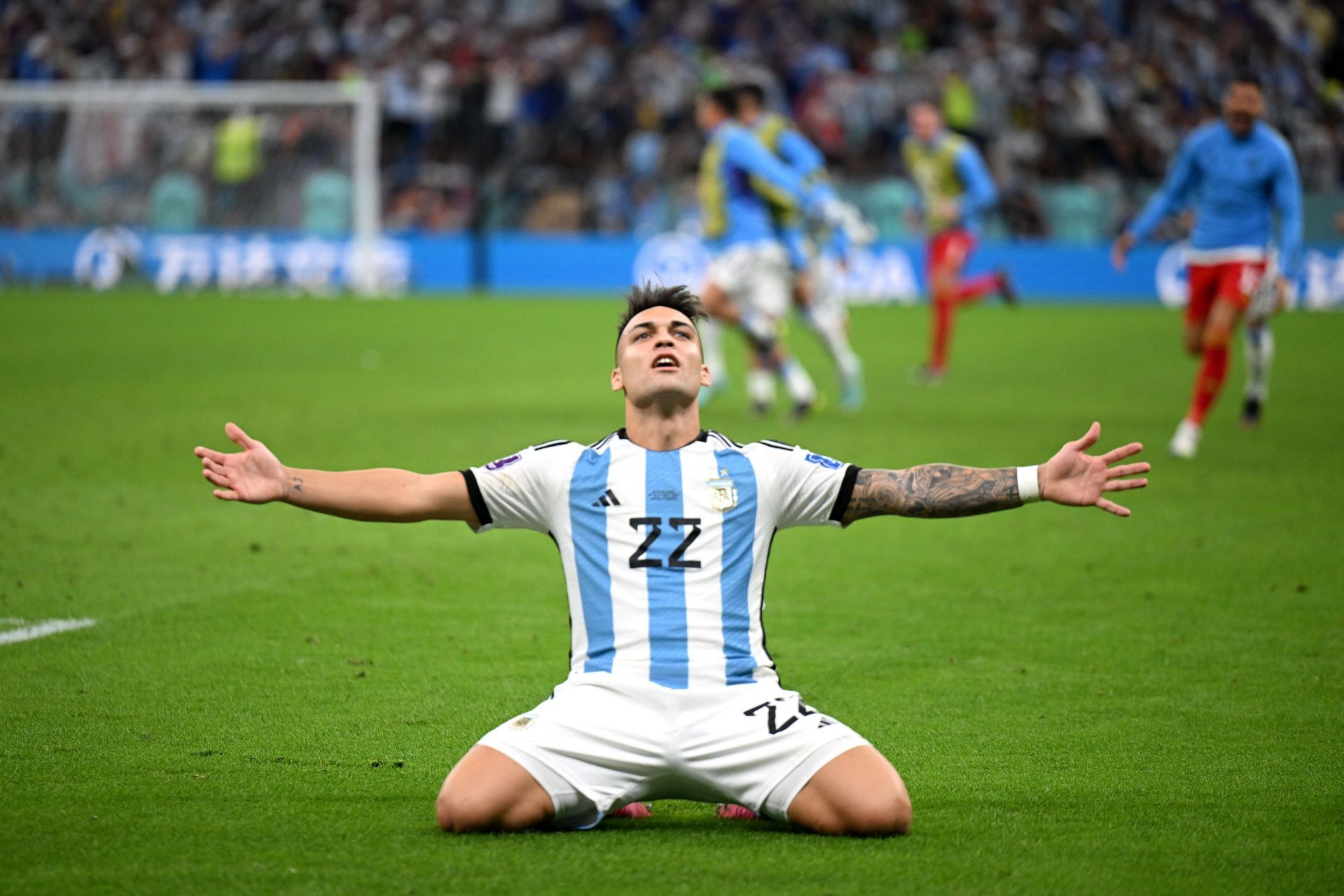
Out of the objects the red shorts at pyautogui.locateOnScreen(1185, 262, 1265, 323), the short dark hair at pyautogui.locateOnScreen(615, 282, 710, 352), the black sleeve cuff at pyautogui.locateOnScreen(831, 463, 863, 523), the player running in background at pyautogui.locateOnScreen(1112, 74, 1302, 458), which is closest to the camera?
the black sleeve cuff at pyautogui.locateOnScreen(831, 463, 863, 523)

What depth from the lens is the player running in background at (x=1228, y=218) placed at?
11.3 metres

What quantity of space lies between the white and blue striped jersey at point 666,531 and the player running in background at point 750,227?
894 cm

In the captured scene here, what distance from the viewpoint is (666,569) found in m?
4.24

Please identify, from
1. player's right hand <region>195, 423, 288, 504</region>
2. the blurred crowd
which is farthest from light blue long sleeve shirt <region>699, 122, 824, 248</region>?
the blurred crowd

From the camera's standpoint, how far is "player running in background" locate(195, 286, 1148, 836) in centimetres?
408

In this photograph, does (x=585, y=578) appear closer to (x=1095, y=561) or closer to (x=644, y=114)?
(x=1095, y=561)

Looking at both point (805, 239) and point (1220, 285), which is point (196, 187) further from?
point (1220, 285)

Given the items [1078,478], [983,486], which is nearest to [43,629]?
[983,486]

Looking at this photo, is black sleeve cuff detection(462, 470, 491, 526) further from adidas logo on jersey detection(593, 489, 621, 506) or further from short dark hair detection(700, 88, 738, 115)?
short dark hair detection(700, 88, 738, 115)

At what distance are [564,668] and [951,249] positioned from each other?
11886 millimetres

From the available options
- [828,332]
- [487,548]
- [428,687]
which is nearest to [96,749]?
[428,687]

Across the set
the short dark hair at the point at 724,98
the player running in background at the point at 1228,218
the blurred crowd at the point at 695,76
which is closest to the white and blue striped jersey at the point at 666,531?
the player running in background at the point at 1228,218

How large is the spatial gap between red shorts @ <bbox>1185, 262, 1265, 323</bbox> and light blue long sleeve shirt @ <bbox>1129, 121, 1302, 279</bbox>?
14cm

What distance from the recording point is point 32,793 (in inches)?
172
